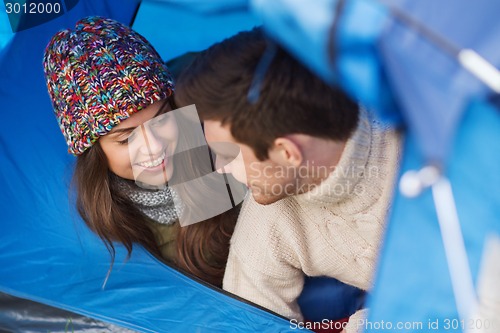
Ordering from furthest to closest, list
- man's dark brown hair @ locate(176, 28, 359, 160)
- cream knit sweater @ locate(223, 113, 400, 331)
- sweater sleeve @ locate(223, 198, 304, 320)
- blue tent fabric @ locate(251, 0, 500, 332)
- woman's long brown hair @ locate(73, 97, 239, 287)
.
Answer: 1. woman's long brown hair @ locate(73, 97, 239, 287)
2. sweater sleeve @ locate(223, 198, 304, 320)
3. cream knit sweater @ locate(223, 113, 400, 331)
4. man's dark brown hair @ locate(176, 28, 359, 160)
5. blue tent fabric @ locate(251, 0, 500, 332)

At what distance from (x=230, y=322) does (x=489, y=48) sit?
0.85 meters

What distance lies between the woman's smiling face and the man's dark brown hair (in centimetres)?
32

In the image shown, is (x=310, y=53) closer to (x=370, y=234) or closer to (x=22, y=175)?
(x=370, y=234)

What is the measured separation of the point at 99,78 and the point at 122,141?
0.44 feet

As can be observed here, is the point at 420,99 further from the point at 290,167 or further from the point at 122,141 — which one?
the point at 122,141

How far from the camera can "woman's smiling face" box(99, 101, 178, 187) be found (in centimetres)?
133

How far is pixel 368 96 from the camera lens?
70 centimetres

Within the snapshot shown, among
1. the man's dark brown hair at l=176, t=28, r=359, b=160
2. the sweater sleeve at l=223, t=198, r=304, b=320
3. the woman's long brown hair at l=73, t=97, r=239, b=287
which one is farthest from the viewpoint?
the woman's long brown hair at l=73, t=97, r=239, b=287

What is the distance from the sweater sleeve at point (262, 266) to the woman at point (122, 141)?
0.13m

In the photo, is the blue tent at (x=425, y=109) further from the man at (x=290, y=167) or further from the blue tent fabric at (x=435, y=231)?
the man at (x=290, y=167)

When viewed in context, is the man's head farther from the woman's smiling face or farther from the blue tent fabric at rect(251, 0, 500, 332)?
the woman's smiling face

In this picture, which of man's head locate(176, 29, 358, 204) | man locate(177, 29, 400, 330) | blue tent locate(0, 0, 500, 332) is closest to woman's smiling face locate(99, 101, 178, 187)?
man locate(177, 29, 400, 330)

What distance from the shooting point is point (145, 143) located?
1323mm

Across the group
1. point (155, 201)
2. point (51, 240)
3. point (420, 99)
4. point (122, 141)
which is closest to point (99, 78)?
point (122, 141)
